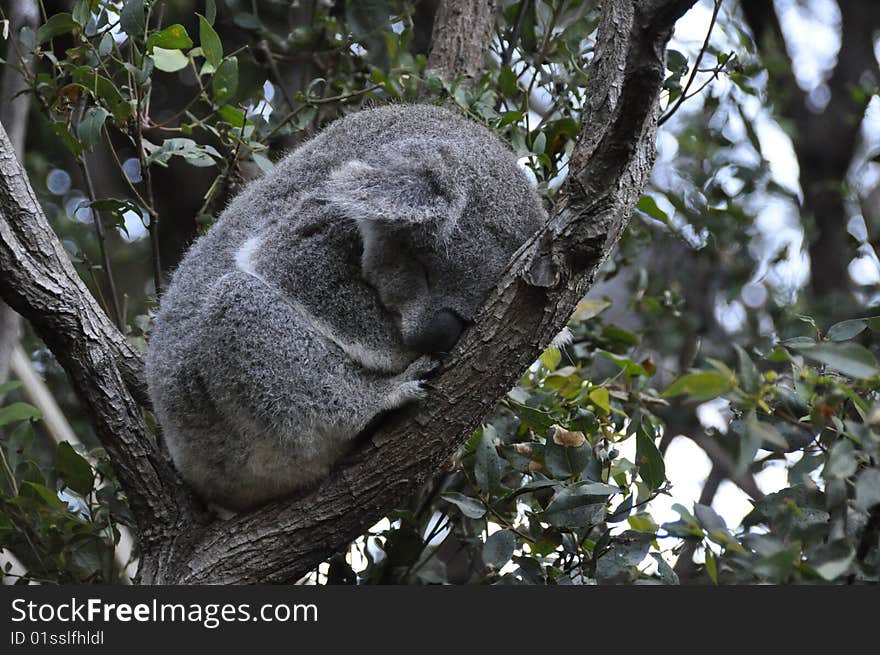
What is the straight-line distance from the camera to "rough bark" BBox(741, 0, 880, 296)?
19.8 feet

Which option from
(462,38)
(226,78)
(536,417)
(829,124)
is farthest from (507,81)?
A: (829,124)

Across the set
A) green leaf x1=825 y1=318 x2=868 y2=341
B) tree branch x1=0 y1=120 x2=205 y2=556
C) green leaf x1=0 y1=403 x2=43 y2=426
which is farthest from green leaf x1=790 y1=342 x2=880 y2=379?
green leaf x1=0 y1=403 x2=43 y2=426

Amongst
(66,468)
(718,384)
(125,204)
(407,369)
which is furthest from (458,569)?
(718,384)

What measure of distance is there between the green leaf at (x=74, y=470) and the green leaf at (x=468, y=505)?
48.4 inches

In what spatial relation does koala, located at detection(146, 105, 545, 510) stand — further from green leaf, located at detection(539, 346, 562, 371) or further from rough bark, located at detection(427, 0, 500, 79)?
rough bark, located at detection(427, 0, 500, 79)

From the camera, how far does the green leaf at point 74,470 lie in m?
3.13

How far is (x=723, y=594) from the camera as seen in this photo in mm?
2254

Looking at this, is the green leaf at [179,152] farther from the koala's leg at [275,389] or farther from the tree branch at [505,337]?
the tree branch at [505,337]

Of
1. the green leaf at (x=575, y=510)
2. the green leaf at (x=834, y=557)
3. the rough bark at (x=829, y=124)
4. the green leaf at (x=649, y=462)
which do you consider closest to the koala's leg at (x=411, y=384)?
the green leaf at (x=575, y=510)

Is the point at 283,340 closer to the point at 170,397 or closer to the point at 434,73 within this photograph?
the point at 170,397

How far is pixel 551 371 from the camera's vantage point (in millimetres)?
3473

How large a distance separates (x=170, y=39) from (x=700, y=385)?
85.3 inches

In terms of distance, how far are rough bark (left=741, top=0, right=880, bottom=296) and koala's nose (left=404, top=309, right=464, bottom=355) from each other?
11.8ft

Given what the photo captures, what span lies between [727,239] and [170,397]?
3324 mm
